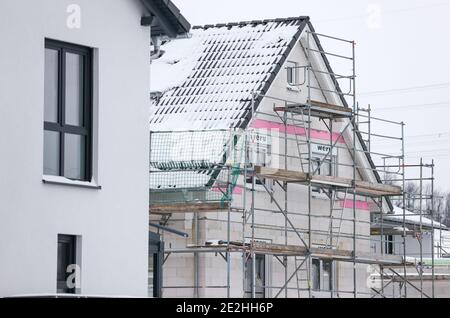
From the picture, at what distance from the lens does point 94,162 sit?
67.1ft

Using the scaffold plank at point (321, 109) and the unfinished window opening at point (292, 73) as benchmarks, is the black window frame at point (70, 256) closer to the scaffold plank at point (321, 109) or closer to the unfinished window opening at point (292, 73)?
the scaffold plank at point (321, 109)

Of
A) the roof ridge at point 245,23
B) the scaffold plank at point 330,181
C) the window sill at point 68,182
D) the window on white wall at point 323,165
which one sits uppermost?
the roof ridge at point 245,23

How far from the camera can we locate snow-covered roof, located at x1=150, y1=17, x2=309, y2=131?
115 ft

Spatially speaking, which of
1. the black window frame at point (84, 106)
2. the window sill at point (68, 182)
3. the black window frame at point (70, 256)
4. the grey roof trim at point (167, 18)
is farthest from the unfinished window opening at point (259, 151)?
the black window frame at point (70, 256)

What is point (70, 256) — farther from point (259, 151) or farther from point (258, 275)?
point (258, 275)

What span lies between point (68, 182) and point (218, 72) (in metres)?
17.1

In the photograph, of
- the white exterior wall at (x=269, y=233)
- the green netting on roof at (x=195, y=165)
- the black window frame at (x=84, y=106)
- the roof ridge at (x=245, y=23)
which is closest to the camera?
the black window frame at (x=84, y=106)

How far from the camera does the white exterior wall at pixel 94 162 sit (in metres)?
19.0

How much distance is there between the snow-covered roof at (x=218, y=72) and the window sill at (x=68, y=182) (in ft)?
45.0

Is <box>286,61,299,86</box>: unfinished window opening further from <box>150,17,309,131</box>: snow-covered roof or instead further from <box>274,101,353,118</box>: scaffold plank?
<box>274,101,353,118</box>: scaffold plank

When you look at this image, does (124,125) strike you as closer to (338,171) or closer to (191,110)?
(191,110)

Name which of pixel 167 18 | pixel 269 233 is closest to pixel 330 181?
pixel 269 233

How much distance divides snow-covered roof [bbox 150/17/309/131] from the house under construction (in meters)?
0.04
